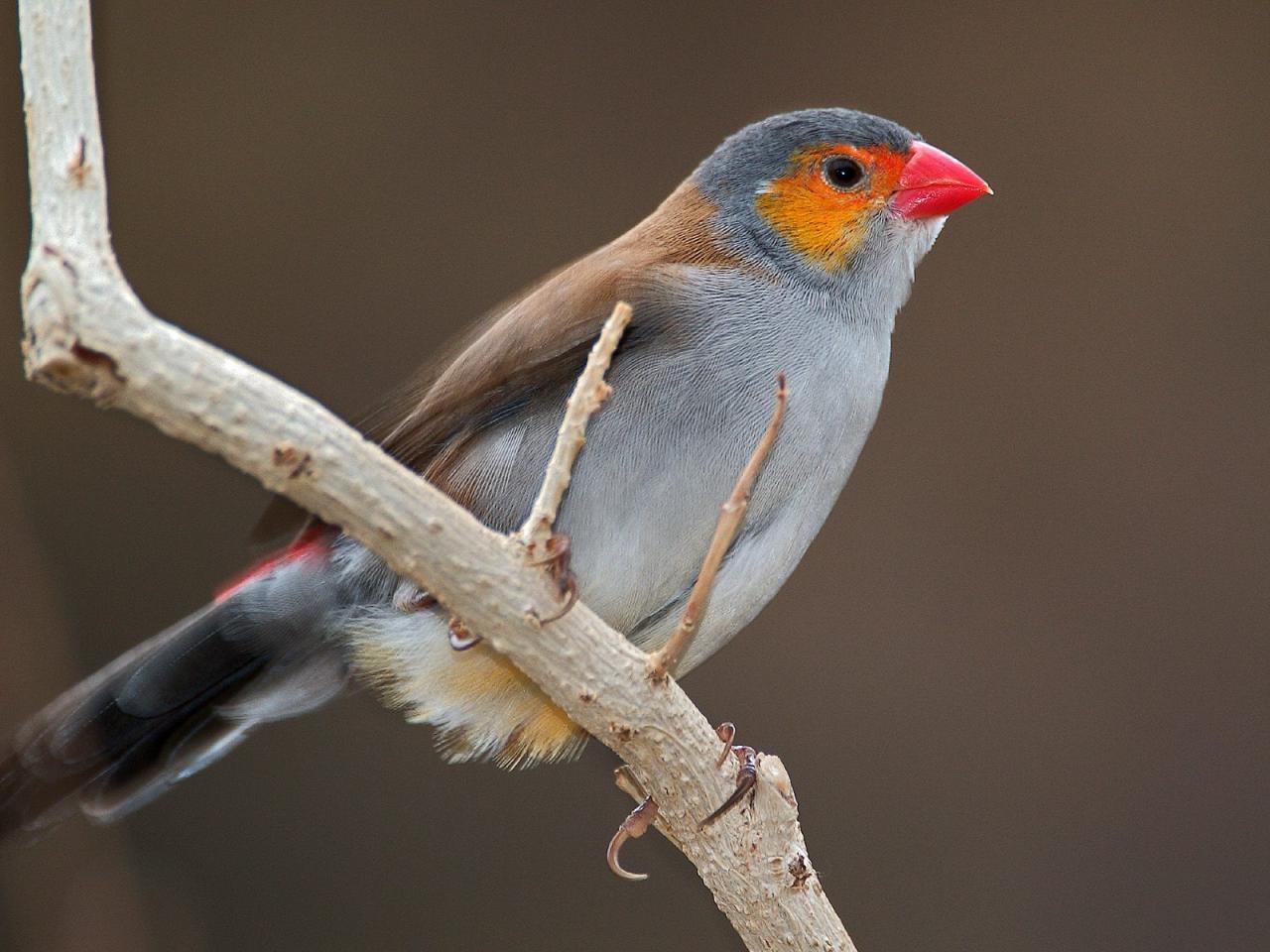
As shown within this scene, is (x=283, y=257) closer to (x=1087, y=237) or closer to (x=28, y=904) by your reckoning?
(x=28, y=904)

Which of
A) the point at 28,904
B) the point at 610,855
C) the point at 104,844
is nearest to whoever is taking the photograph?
the point at 610,855

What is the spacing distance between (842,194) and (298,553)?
3.49 ft

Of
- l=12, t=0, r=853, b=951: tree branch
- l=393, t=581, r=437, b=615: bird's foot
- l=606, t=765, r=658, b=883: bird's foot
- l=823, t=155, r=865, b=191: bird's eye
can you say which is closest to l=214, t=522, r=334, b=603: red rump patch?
l=393, t=581, r=437, b=615: bird's foot

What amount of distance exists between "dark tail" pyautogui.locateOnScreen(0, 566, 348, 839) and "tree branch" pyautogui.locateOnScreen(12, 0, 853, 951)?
0.76m

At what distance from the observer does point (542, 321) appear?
214 centimetres

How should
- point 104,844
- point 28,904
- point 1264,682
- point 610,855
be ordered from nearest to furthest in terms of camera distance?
point 610,855, point 28,904, point 104,844, point 1264,682

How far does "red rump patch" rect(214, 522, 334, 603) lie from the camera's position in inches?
88.5

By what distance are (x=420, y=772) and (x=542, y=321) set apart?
186 cm

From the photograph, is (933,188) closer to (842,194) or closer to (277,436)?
(842,194)

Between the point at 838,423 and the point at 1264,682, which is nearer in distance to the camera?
the point at 838,423

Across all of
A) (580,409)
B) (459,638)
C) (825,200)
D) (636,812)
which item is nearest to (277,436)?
(580,409)

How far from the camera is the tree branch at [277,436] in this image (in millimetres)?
1279

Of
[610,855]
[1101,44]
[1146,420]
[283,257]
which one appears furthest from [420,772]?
[1101,44]

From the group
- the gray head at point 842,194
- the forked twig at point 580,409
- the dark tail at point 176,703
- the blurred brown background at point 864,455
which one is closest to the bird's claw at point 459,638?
the dark tail at point 176,703
